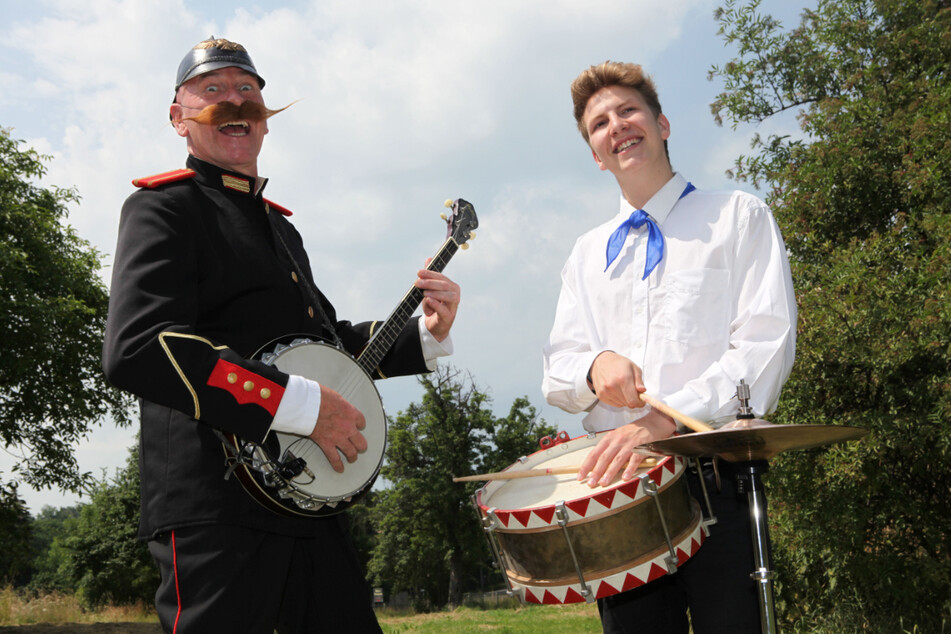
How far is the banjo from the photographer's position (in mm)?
2398

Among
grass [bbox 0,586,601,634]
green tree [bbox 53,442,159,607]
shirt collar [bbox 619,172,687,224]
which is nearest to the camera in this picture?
shirt collar [bbox 619,172,687,224]

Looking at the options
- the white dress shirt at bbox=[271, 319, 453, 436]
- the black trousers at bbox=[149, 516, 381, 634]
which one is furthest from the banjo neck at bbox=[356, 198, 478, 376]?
the black trousers at bbox=[149, 516, 381, 634]

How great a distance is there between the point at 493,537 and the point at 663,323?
97 cm

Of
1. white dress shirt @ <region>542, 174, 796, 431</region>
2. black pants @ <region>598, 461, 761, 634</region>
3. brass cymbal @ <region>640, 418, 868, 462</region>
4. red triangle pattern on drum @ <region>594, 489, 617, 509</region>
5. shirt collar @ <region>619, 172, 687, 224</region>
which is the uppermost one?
shirt collar @ <region>619, 172, 687, 224</region>

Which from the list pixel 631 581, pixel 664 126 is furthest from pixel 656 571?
pixel 664 126

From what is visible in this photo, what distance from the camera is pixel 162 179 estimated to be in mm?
2654

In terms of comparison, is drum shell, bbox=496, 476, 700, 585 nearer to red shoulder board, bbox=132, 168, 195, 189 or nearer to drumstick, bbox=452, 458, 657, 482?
drumstick, bbox=452, 458, 657, 482

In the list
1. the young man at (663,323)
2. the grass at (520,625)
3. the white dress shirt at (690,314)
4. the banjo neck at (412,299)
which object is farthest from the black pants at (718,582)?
the grass at (520,625)

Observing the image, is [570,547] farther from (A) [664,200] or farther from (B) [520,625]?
(B) [520,625]

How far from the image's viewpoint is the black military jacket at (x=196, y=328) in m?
2.26

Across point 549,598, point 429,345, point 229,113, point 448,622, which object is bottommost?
point 448,622

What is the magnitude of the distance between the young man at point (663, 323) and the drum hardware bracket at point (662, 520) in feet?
0.31

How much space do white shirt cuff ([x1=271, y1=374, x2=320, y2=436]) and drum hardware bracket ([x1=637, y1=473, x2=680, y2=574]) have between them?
1.03 meters

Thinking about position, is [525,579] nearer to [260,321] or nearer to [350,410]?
[350,410]
